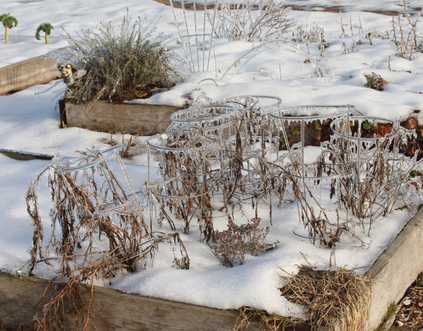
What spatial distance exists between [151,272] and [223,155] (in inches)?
37.6

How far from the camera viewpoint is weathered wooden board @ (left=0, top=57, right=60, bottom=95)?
8156 mm

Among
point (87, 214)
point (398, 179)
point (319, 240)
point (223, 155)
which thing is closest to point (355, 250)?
point (319, 240)

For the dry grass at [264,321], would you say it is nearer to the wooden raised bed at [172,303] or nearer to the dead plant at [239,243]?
the wooden raised bed at [172,303]

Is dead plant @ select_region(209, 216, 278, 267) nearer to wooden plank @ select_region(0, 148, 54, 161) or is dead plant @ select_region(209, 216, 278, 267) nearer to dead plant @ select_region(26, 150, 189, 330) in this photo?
dead plant @ select_region(26, 150, 189, 330)

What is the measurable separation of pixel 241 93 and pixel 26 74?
2.66m

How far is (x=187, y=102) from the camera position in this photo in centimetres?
654

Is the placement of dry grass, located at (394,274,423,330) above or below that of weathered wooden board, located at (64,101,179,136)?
below

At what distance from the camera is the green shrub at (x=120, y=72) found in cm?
682

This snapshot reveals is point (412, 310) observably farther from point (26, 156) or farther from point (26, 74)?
point (26, 74)

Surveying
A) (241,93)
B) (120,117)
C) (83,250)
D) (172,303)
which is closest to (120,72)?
(120,117)

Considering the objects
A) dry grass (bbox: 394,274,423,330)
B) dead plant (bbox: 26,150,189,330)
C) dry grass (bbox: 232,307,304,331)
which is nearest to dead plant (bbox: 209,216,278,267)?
dead plant (bbox: 26,150,189,330)

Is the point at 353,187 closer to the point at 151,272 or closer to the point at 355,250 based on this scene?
the point at 355,250

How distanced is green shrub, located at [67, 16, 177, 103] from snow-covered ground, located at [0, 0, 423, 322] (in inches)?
9.6

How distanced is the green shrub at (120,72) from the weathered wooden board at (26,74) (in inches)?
53.1
